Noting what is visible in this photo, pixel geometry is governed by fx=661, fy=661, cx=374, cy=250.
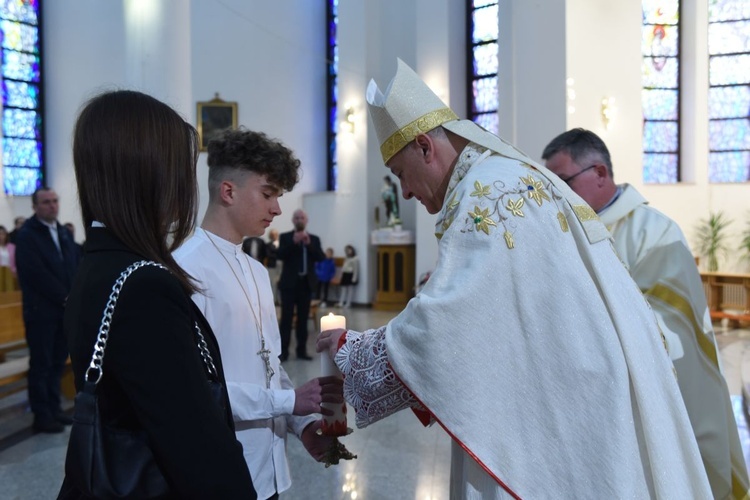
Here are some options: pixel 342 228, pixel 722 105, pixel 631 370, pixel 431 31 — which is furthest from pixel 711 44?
pixel 631 370

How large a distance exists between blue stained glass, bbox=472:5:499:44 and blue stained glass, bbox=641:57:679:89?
3.09 metres

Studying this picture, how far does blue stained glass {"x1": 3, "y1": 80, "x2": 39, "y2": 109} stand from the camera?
1477cm

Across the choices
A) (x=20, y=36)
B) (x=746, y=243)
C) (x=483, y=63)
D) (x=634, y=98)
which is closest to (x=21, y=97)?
(x=20, y=36)

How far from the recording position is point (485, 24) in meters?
13.7

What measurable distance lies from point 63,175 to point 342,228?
260 inches

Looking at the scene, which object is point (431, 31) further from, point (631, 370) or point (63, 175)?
point (631, 370)

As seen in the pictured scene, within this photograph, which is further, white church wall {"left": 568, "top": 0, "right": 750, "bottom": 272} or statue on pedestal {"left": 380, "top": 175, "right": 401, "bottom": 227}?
statue on pedestal {"left": 380, "top": 175, "right": 401, "bottom": 227}

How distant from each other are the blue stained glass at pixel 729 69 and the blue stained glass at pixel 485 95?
4.22m

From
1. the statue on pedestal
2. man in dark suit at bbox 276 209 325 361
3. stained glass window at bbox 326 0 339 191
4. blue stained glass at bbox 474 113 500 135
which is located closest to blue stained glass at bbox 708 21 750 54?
blue stained glass at bbox 474 113 500 135

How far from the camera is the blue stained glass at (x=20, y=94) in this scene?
48.4 feet

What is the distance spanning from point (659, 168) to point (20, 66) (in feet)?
46.2

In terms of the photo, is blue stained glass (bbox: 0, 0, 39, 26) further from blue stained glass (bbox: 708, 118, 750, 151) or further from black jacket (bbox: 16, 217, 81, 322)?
blue stained glass (bbox: 708, 118, 750, 151)

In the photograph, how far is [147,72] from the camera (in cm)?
671

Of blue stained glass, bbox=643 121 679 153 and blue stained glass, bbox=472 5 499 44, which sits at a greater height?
blue stained glass, bbox=472 5 499 44
